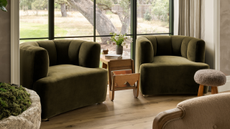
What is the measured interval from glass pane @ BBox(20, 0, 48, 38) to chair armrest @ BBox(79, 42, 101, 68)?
1.04 metres

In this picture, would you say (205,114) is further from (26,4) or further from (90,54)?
(26,4)

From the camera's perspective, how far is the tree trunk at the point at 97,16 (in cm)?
429

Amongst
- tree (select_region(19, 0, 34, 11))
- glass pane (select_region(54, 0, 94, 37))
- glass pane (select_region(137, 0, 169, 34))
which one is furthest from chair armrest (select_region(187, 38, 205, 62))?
tree (select_region(19, 0, 34, 11))

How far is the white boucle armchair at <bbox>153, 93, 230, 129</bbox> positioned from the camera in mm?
860

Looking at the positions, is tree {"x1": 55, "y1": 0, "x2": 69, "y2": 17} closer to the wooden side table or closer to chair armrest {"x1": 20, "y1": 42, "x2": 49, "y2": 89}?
the wooden side table

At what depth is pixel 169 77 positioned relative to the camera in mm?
3672

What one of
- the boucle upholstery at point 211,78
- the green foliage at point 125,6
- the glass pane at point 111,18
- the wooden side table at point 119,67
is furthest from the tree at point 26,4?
the boucle upholstery at point 211,78

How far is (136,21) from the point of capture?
474 centimetres

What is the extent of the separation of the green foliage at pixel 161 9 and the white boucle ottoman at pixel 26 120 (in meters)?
3.72

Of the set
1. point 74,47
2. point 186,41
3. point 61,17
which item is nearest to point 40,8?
point 61,17

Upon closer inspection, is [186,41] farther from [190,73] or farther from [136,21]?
[136,21]

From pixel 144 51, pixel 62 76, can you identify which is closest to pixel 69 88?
pixel 62 76

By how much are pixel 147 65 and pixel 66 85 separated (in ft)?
4.23

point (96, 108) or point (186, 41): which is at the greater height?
point (186, 41)
